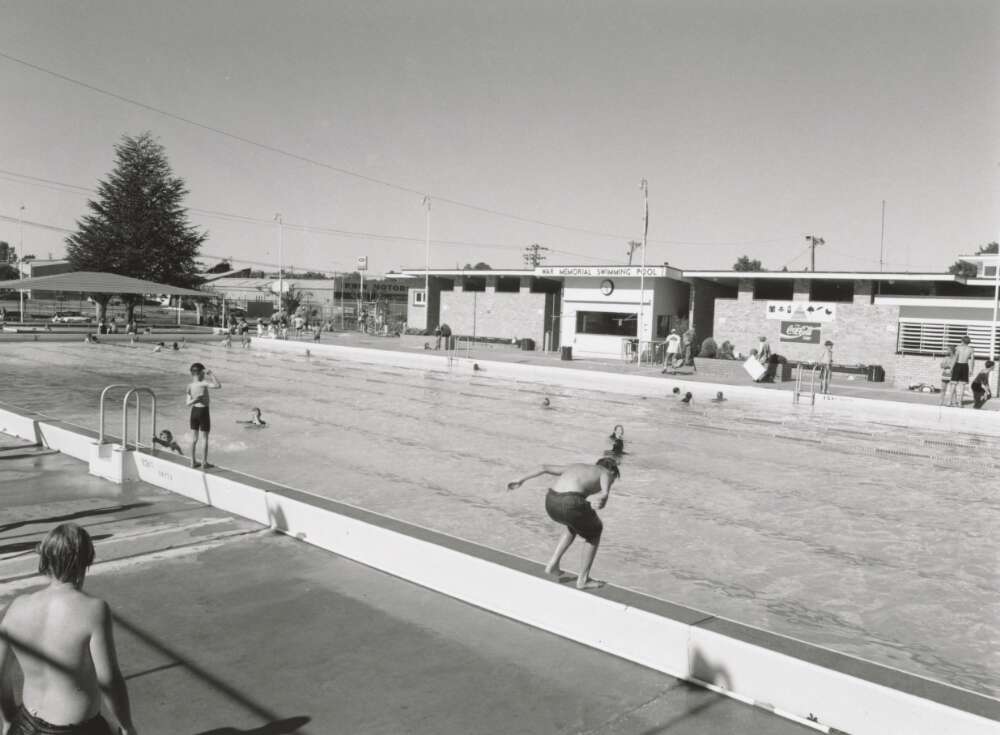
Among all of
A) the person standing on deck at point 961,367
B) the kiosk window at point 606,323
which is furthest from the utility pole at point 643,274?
the person standing on deck at point 961,367

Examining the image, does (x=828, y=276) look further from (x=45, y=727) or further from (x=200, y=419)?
(x=45, y=727)

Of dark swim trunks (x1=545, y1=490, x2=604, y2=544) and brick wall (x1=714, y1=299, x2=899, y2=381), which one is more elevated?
brick wall (x1=714, y1=299, x2=899, y2=381)

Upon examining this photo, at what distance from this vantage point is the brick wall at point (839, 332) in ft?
108

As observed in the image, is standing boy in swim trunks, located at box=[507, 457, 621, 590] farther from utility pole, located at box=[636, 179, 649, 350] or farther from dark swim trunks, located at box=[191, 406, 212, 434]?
utility pole, located at box=[636, 179, 649, 350]

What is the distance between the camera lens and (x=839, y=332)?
34188 mm

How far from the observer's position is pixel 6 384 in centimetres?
2247

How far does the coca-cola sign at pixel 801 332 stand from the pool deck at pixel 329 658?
102 feet

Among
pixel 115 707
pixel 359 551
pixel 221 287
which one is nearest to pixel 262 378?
pixel 359 551

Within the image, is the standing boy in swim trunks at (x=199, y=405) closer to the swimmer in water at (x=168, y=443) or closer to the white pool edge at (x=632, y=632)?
the swimmer in water at (x=168, y=443)

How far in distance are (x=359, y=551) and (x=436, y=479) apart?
489 centimetres

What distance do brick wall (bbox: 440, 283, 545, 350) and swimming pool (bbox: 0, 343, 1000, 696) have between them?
20258mm

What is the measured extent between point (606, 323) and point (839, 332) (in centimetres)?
1138

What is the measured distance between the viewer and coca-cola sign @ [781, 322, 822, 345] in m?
34.9

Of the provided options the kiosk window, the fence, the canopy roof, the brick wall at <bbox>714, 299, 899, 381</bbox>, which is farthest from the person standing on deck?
the canopy roof
